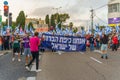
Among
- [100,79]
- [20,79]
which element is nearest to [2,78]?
[20,79]

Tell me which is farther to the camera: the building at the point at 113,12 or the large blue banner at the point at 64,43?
the building at the point at 113,12

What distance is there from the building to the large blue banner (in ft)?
167

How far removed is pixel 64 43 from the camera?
35531 mm

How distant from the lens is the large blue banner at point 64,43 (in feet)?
116

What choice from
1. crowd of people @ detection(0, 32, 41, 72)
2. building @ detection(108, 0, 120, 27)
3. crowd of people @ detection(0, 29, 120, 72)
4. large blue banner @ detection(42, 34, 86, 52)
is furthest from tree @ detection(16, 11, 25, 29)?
crowd of people @ detection(0, 32, 41, 72)

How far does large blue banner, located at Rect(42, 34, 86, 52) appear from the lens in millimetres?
35219

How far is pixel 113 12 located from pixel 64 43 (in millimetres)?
60156

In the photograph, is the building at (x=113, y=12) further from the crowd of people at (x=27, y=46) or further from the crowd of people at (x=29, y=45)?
the crowd of people at (x=27, y=46)

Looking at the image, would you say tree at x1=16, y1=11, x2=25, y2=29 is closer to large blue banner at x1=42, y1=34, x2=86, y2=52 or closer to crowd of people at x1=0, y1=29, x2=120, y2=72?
crowd of people at x1=0, y1=29, x2=120, y2=72

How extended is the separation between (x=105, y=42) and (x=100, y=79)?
11.0 meters

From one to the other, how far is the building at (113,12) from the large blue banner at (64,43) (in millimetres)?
50841

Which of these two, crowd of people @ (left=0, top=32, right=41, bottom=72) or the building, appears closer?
crowd of people @ (left=0, top=32, right=41, bottom=72)

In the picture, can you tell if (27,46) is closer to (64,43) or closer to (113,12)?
(64,43)

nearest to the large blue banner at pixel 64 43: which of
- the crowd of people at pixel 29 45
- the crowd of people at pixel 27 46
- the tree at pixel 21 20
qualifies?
the crowd of people at pixel 29 45
